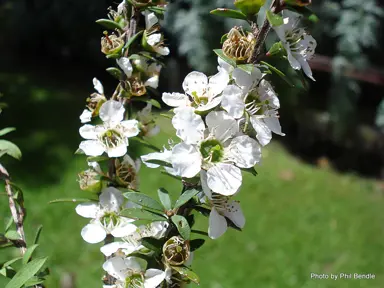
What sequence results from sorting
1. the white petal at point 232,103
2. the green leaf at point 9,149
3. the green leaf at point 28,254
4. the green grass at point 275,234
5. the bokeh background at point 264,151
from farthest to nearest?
1. the bokeh background at point 264,151
2. the green grass at point 275,234
3. the green leaf at point 9,149
4. the green leaf at point 28,254
5. the white petal at point 232,103

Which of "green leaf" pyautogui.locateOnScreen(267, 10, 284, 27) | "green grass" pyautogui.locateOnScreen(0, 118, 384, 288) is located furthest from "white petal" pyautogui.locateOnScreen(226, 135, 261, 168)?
"green grass" pyautogui.locateOnScreen(0, 118, 384, 288)

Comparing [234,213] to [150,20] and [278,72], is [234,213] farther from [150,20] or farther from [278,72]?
[150,20]

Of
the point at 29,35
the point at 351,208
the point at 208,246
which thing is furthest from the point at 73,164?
the point at 29,35

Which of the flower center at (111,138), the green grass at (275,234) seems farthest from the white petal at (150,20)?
the green grass at (275,234)

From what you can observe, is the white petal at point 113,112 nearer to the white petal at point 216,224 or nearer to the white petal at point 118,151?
the white petal at point 118,151

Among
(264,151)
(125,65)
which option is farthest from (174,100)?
(264,151)

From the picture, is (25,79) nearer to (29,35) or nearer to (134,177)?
(29,35)

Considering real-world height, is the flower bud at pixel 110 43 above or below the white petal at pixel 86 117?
above

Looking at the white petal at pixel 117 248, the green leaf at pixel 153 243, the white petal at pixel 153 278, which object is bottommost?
the white petal at pixel 117 248
